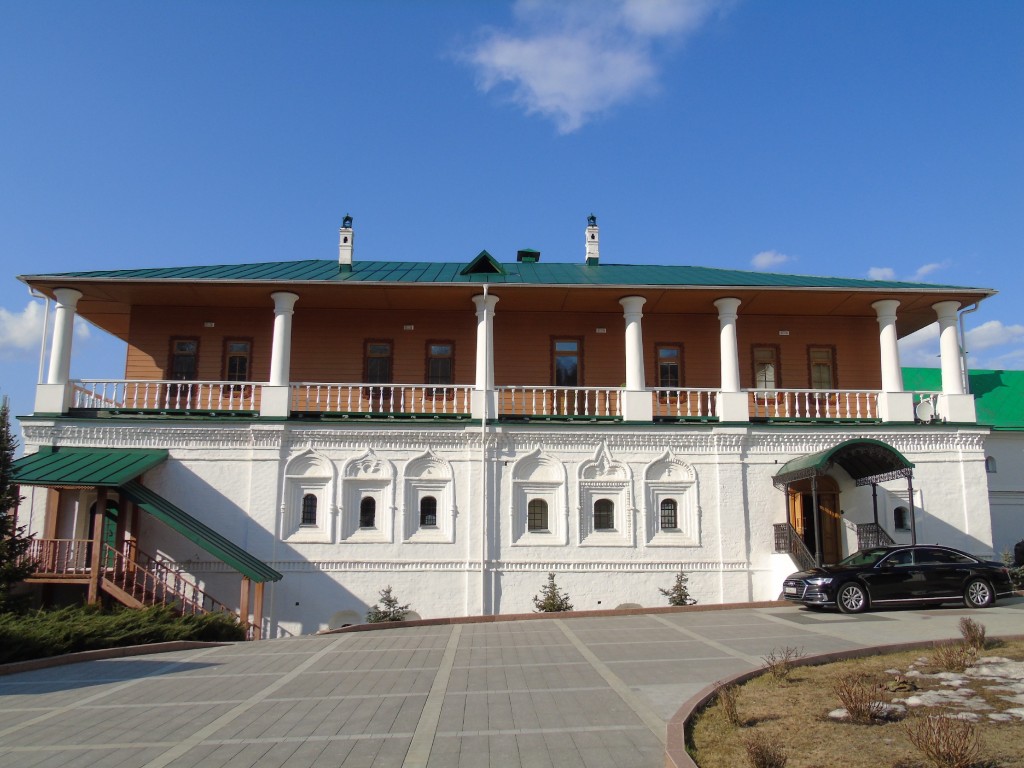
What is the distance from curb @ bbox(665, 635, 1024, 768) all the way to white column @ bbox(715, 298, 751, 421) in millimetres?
8884

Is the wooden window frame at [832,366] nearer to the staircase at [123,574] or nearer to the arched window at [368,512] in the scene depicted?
the arched window at [368,512]

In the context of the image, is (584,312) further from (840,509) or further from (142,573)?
(142,573)

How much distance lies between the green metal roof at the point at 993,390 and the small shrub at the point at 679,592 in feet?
37.1

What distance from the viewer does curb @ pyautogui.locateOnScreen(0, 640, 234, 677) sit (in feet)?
41.1

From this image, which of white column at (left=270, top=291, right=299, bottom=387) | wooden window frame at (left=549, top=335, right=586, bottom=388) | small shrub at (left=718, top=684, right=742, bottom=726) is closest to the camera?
small shrub at (left=718, top=684, right=742, bottom=726)

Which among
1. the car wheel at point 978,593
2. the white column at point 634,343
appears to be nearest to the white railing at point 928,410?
the car wheel at point 978,593

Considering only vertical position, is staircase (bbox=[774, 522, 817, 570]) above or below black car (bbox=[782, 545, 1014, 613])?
above

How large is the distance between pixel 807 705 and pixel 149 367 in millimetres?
19409

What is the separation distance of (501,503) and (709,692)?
10.8m

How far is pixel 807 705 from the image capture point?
8617mm

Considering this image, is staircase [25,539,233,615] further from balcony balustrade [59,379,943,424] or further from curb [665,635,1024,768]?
curb [665,635,1024,768]

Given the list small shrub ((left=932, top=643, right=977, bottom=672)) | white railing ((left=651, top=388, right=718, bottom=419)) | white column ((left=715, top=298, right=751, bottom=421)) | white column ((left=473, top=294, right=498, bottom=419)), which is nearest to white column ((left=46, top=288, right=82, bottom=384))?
white column ((left=473, top=294, right=498, bottom=419))

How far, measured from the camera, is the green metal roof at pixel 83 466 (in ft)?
55.7

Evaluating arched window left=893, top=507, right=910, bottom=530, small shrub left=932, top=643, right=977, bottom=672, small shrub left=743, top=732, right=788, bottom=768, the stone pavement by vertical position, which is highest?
arched window left=893, top=507, right=910, bottom=530
